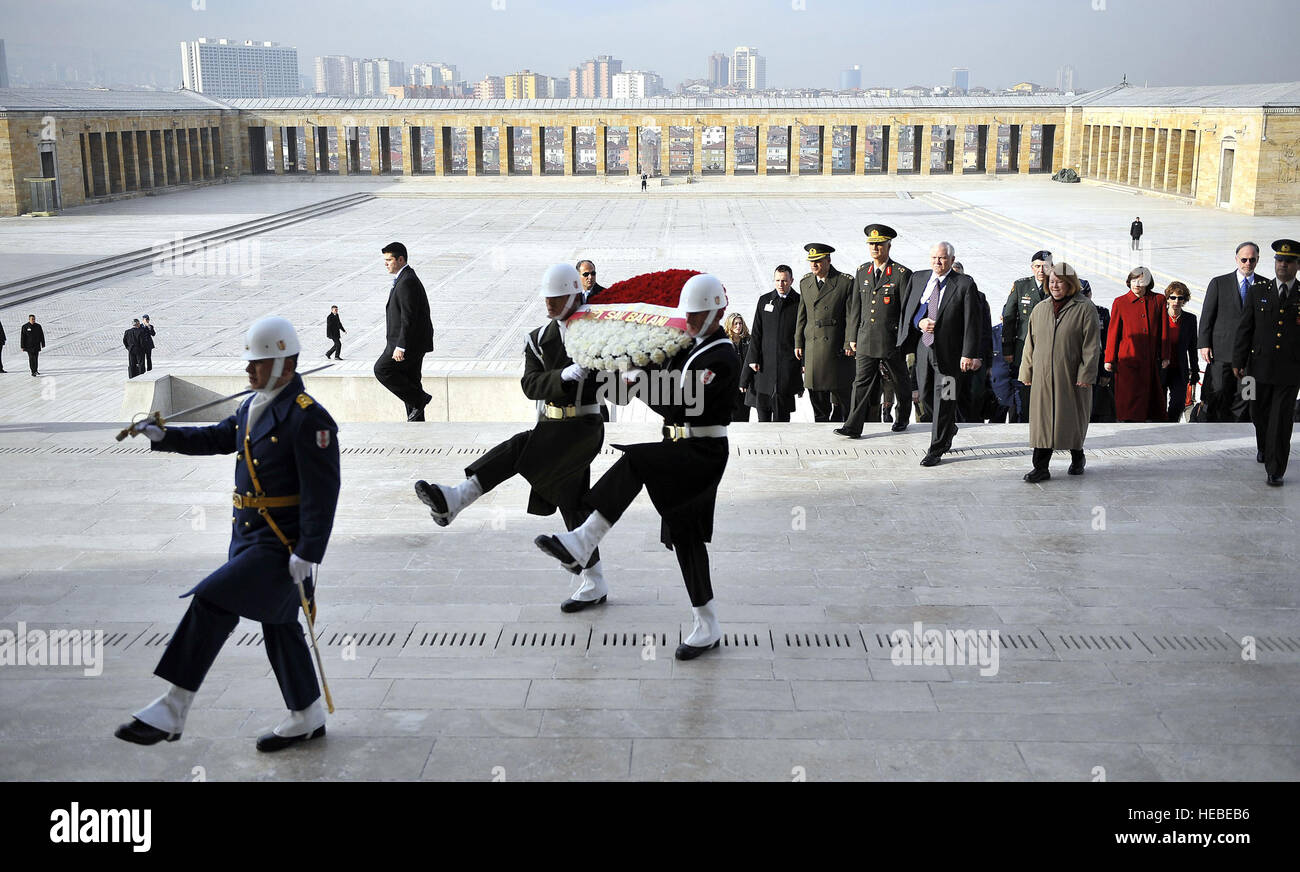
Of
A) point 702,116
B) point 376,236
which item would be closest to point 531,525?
point 376,236

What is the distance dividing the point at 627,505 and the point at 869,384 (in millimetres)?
4749

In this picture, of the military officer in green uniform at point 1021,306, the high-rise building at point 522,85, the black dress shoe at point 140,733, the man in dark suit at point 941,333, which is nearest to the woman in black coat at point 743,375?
the man in dark suit at point 941,333

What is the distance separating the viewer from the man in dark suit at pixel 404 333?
957 cm

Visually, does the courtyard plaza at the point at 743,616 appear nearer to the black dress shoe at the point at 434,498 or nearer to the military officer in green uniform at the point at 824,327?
the military officer in green uniform at the point at 824,327

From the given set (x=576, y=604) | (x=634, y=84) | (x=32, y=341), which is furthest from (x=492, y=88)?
(x=576, y=604)

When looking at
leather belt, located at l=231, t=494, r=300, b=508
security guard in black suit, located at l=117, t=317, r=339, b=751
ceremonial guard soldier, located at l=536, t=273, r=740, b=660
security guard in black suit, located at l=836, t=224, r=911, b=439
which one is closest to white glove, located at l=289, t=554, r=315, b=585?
security guard in black suit, located at l=117, t=317, r=339, b=751

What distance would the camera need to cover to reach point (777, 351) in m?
9.95

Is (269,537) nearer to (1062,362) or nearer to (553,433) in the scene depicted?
(553,433)

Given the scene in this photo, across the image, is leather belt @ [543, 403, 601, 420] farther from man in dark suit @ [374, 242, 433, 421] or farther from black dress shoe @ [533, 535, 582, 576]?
man in dark suit @ [374, 242, 433, 421]

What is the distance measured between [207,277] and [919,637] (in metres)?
26.0

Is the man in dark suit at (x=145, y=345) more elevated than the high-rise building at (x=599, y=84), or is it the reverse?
the high-rise building at (x=599, y=84)

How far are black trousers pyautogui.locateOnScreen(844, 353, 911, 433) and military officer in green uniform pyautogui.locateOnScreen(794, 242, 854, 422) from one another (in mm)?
184

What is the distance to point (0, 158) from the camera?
125ft

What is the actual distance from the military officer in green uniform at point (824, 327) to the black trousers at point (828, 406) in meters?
0.15
